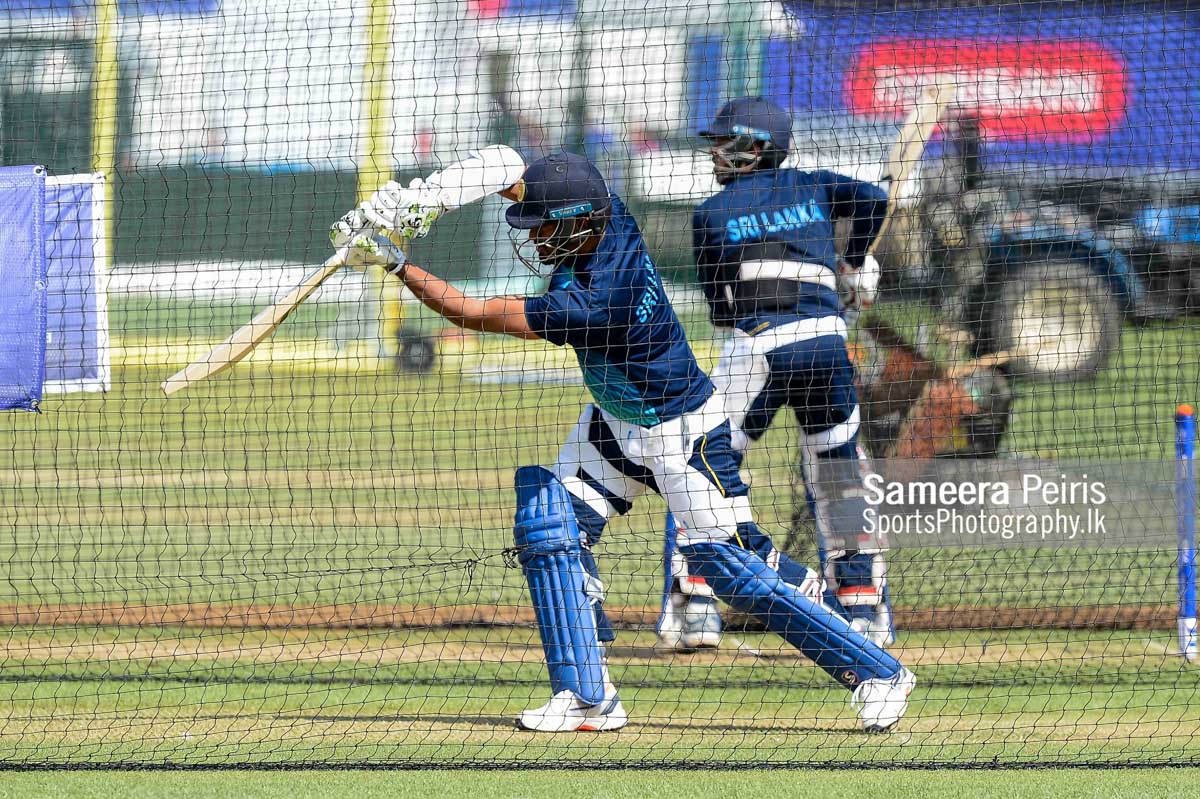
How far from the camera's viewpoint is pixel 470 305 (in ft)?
13.8

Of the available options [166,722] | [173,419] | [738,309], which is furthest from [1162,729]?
[173,419]

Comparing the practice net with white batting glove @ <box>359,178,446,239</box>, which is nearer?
white batting glove @ <box>359,178,446,239</box>

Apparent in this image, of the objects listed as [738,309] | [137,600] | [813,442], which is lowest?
[137,600]

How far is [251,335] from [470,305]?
0.67 m

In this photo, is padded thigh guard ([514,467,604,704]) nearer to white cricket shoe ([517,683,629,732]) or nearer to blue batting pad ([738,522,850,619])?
white cricket shoe ([517,683,629,732])

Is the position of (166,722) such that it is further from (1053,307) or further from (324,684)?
(1053,307)

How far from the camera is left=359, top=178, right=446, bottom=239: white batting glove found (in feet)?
13.4

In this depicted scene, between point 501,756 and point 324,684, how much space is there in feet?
3.33

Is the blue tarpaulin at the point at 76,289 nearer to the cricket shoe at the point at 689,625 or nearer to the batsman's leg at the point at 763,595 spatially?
the batsman's leg at the point at 763,595

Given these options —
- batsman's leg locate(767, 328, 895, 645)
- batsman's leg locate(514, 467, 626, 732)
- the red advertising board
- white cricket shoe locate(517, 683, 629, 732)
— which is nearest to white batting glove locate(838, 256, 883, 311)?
batsman's leg locate(767, 328, 895, 645)

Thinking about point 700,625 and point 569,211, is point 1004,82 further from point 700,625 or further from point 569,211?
point 569,211

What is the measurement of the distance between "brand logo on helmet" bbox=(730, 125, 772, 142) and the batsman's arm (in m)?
1.44

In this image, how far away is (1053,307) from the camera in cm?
1065

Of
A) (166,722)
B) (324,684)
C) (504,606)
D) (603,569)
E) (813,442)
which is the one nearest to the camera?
(166,722)
